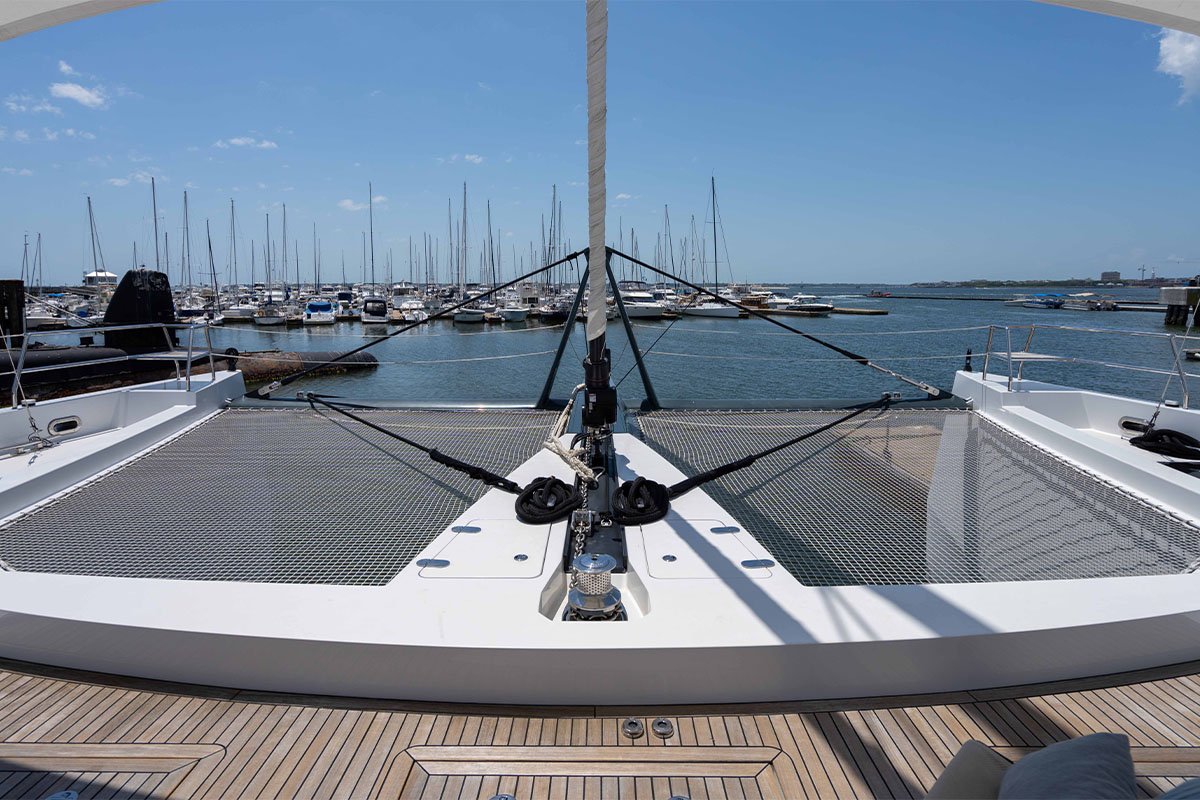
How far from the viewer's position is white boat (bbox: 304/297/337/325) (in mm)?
32384

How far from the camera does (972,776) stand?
1.13 metres

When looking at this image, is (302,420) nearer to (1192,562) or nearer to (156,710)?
(156,710)

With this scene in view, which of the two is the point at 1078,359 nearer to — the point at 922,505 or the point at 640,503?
the point at 922,505

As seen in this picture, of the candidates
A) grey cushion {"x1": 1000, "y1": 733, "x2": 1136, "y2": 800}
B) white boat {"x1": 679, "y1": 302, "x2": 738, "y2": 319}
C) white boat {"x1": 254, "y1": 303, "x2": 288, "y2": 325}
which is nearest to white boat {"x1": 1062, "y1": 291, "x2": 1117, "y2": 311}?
white boat {"x1": 679, "y1": 302, "x2": 738, "y2": 319}

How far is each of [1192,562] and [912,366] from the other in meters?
17.6

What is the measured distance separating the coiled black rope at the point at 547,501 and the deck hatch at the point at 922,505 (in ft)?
2.52

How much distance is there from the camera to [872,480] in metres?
3.52

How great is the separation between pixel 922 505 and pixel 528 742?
2515 mm

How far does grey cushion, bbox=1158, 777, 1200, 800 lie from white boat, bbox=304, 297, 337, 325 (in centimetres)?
3562

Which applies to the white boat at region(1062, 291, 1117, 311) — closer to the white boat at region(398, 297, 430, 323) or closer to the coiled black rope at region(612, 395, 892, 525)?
the white boat at region(398, 297, 430, 323)

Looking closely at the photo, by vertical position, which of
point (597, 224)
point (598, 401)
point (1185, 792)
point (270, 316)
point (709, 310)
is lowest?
point (1185, 792)

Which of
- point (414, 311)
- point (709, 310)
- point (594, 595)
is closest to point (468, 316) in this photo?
point (414, 311)

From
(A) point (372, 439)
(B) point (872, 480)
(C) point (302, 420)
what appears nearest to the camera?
(B) point (872, 480)

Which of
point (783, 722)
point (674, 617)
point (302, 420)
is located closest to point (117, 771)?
point (674, 617)
